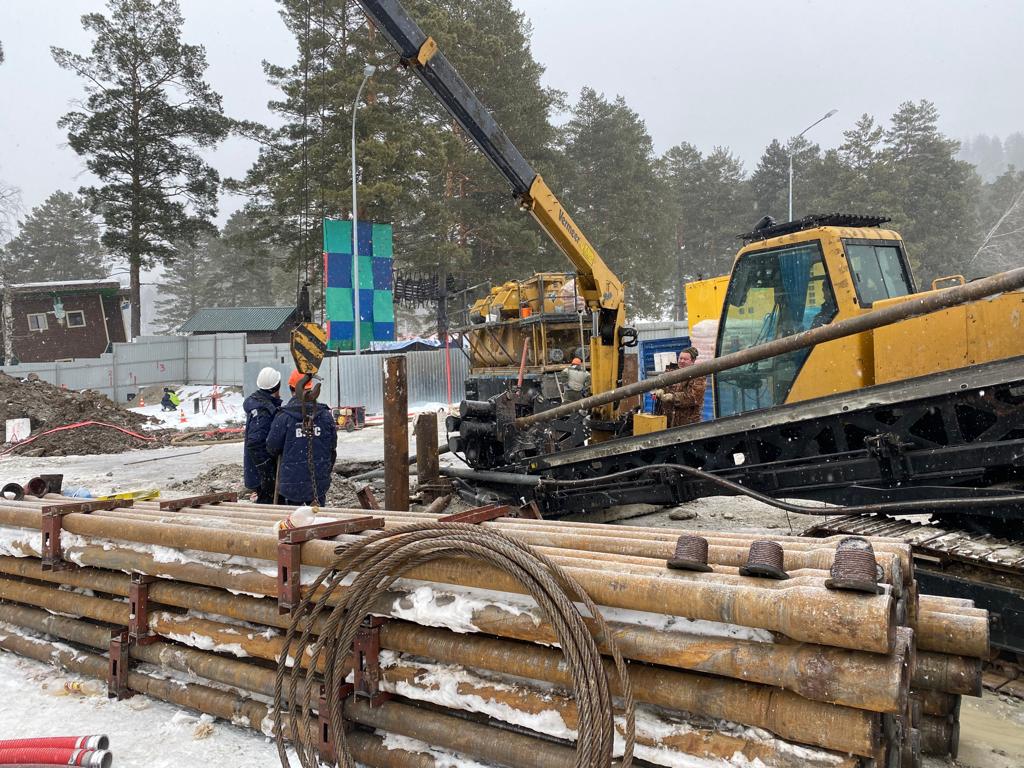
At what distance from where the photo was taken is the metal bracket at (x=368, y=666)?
9.04ft

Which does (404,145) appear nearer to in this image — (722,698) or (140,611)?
(140,611)

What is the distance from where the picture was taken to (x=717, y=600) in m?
2.05

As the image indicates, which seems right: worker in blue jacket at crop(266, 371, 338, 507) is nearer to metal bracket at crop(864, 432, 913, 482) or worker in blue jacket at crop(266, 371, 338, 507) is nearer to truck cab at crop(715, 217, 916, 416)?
truck cab at crop(715, 217, 916, 416)

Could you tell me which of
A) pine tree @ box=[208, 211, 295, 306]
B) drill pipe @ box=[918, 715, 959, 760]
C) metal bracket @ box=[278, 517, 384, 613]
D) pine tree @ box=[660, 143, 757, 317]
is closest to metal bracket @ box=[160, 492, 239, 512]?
metal bracket @ box=[278, 517, 384, 613]

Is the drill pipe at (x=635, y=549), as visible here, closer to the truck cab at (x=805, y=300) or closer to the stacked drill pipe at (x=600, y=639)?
the stacked drill pipe at (x=600, y=639)

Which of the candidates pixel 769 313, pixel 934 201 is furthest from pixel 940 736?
pixel 934 201

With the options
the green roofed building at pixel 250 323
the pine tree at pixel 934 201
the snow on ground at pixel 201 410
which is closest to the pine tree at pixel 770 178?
the pine tree at pixel 934 201

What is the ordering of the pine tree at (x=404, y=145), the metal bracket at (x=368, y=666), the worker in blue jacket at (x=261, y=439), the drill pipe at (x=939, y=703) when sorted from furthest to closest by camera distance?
the pine tree at (x=404, y=145), the worker in blue jacket at (x=261, y=439), the drill pipe at (x=939, y=703), the metal bracket at (x=368, y=666)

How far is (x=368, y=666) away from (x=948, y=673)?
7.22ft

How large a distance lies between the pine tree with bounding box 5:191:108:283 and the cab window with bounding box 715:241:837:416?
6076 centimetres

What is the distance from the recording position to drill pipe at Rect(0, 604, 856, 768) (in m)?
1.98

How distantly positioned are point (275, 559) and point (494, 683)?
44.8 inches

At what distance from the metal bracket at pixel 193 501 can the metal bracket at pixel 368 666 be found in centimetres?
204

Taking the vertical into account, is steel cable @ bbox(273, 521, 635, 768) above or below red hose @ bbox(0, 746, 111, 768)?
above
